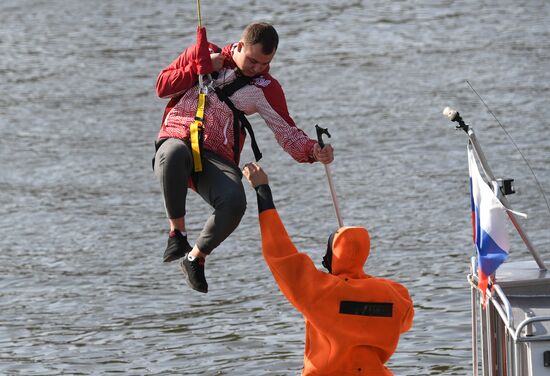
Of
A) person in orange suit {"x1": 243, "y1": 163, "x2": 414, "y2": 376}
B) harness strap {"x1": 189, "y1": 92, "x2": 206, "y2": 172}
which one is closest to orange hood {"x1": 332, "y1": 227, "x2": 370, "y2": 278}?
person in orange suit {"x1": 243, "y1": 163, "x2": 414, "y2": 376}

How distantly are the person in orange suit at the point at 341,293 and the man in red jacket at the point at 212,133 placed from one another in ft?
1.41

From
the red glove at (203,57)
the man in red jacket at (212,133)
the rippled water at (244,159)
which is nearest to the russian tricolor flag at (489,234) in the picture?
the man in red jacket at (212,133)

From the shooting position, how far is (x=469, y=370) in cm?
1825

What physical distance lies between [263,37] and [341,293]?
1.70 m

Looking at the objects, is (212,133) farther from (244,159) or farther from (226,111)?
(244,159)

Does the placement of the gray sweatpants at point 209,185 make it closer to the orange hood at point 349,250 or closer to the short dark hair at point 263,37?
the orange hood at point 349,250

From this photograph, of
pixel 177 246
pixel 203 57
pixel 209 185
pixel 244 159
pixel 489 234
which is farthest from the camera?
pixel 244 159

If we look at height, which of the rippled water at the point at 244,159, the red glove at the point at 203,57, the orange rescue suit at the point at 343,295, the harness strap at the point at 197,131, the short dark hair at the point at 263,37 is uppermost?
the short dark hair at the point at 263,37

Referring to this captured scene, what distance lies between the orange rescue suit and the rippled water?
29.2 ft

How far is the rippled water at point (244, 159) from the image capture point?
20.9 meters

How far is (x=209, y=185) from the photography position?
9.88 metres

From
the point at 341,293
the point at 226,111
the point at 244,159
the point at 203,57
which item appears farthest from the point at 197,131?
the point at 244,159

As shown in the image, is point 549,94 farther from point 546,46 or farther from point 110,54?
point 110,54

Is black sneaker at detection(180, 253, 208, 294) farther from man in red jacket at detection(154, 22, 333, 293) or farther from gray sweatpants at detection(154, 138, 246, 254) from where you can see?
gray sweatpants at detection(154, 138, 246, 254)
